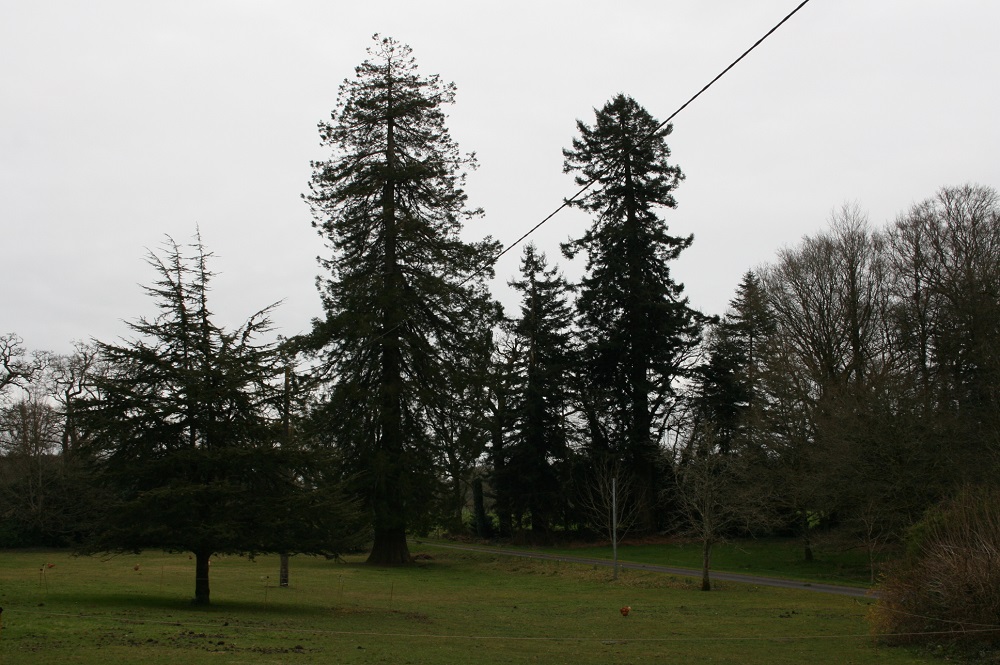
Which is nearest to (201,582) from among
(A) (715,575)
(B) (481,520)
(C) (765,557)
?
(A) (715,575)

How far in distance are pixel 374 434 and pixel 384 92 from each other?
15474 millimetres

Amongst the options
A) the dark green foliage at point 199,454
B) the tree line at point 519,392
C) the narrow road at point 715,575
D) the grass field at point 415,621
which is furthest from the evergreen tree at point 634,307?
the dark green foliage at point 199,454

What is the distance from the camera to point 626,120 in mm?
49188

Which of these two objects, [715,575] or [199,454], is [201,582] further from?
[715,575]

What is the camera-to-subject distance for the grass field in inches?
458

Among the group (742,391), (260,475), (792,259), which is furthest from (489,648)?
(742,391)

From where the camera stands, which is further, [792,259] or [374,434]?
[792,259]

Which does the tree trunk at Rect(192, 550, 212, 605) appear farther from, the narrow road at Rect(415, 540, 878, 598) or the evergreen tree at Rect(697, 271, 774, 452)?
the evergreen tree at Rect(697, 271, 774, 452)

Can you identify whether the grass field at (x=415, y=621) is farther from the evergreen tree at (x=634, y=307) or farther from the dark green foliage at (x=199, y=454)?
the evergreen tree at (x=634, y=307)

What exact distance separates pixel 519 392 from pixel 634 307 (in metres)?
9.34

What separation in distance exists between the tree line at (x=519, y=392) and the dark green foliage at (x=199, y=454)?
0.06 m

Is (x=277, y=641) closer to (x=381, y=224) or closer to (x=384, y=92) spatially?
(x=381, y=224)

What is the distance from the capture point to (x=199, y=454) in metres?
A: 17.6

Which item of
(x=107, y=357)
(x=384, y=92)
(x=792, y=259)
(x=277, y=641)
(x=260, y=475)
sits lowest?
(x=277, y=641)
